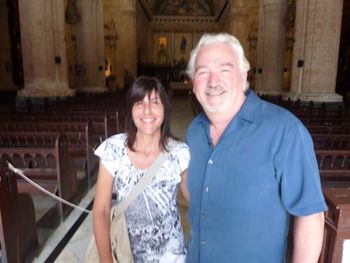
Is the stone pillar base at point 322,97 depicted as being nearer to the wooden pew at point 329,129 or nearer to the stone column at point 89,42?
the wooden pew at point 329,129

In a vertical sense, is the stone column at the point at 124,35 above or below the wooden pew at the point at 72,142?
above

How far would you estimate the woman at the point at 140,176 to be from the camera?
1.97 metres

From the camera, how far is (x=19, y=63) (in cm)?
2072

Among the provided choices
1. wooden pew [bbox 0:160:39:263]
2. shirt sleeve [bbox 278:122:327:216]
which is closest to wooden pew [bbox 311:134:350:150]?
shirt sleeve [bbox 278:122:327:216]

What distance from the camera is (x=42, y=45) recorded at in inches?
472

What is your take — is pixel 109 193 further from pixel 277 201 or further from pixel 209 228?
pixel 277 201

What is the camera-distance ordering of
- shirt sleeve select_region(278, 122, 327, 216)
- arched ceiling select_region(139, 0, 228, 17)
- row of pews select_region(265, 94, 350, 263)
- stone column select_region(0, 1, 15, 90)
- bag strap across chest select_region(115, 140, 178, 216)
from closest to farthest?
shirt sleeve select_region(278, 122, 327, 216) < row of pews select_region(265, 94, 350, 263) < bag strap across chest select_region(115, 140, 178, 216) < stone column select_region(0, 1, 15, 90) < arched ceiling select_region(139, 0, 228, 17)

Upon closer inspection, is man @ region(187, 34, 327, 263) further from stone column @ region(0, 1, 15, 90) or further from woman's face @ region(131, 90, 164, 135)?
stone column @ region(0, 1, 15, 90)

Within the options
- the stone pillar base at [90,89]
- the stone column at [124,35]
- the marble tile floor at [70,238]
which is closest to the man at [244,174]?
the marble tile floor at [70,238]

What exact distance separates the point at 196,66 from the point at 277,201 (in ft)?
2.61

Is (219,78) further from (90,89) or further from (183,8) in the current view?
(183,8)

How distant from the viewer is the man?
4.65 ft

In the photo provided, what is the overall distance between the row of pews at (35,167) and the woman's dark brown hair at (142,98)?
1.57 meters

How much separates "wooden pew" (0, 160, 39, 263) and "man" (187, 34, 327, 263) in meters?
2.06
